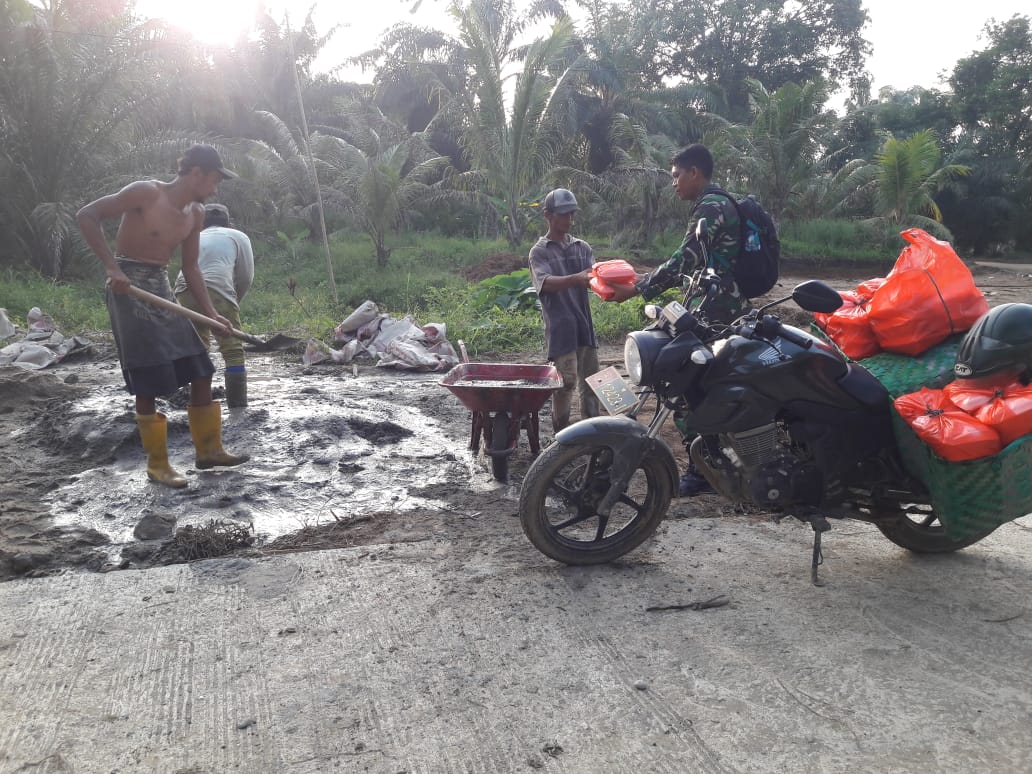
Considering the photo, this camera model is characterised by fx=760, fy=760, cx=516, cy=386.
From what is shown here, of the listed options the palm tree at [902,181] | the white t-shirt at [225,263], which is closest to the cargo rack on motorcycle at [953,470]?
the white t-shirt at [225,263]

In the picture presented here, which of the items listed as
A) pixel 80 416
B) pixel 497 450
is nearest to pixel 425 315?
pixel 80 416

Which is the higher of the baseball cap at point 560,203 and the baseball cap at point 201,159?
the baseball cap at point 201,159

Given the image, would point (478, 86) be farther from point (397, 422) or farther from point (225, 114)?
point (397, 422)

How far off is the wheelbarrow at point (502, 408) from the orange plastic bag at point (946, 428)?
79.2 inches

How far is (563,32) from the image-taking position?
1502cm

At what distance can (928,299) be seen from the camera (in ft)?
9.86

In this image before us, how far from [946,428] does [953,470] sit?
0.24 m

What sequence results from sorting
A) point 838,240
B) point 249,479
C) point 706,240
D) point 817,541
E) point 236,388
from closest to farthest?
point 817,541
point 706,240
point 249,479
point 236,388
point 838,240

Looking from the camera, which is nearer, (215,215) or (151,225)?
(151,225)

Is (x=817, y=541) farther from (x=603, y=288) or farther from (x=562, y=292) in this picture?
(x=562, y=292)

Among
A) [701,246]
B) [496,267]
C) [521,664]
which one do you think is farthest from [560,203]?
[496,267]

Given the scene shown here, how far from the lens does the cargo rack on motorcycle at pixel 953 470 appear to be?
2611 mm

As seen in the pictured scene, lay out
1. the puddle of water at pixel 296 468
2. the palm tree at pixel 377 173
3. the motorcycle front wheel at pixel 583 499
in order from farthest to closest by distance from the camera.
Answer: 1. the palm tree at pixel 377 173
2. the puddle of water at pixel 296 468
3. the motorcycle front wheel at pixel 583 499

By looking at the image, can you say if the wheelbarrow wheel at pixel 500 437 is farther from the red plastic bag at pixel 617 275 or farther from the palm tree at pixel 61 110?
the palm tree at pixel 61 110
